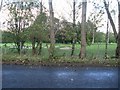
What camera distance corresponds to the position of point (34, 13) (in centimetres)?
900

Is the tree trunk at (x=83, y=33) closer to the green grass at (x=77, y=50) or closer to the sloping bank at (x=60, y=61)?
the green grass at (x=77, y=50)

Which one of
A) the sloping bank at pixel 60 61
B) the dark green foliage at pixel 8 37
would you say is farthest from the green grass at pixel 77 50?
the sloping bank at pixel 60 61

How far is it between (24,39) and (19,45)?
0.49 meters

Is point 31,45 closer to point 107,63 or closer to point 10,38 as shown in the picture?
point 10,38

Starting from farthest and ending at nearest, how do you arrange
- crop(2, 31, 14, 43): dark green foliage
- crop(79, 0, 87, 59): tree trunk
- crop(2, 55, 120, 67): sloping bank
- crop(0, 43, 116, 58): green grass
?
crop(2, 31, 14, 43): dark green foliage, crop(0, 43, 116, 58): green grass, crop(79, 0, 87, 59): tree trunk, crop(2, 55, 120, 67): sloping bank

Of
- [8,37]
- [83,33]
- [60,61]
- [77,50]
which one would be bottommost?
[60,61]

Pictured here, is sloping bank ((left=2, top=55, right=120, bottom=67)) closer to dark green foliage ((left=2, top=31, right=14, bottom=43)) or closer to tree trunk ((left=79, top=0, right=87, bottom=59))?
tree trunk ((left=79, top=0, right=87, bottom=59))

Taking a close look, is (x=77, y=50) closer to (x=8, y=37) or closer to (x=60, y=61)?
(x=60, y=61)

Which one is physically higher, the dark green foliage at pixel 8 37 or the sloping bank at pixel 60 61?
the dark green foliage at pixel 8 37

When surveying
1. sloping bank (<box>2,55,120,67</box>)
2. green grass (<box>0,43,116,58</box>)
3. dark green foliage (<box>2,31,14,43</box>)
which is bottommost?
sloping bank (<box>2,55,120,67</box>)

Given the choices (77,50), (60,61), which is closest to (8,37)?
(77,50)

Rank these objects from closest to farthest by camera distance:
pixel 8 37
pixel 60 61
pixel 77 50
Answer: pixel 60 61 < pixel 8 37 < pixel 77 50

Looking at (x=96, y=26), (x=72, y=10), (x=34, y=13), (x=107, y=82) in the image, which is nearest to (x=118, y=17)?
(x=96, y=26)

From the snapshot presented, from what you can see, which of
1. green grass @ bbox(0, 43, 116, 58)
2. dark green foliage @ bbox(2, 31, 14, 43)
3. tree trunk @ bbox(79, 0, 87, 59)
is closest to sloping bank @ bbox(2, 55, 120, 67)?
tree trunk @ bbox(79, 0, 87, 59)
